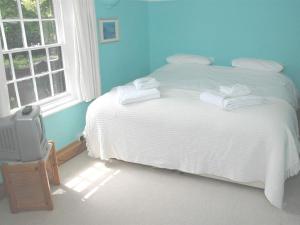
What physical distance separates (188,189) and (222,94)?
0.91m

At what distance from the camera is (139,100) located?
2.75 metres

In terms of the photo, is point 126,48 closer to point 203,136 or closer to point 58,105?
point 58,105

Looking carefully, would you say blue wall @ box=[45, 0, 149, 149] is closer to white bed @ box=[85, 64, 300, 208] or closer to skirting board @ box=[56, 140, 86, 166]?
skirting board @ box=[56, 140, 86, 166]

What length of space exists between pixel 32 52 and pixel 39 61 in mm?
127

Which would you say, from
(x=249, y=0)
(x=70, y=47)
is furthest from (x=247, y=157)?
(x=249, y=0)

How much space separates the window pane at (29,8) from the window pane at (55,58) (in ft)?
1.27

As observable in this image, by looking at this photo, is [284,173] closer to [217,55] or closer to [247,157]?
[247,157]

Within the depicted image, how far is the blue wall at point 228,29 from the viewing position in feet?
12.3

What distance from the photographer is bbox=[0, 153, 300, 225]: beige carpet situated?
2158mm

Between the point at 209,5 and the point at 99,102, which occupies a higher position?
the point at 209,5

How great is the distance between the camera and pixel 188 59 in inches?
162

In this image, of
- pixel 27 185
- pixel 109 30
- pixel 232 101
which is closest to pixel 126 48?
pixel 109 30

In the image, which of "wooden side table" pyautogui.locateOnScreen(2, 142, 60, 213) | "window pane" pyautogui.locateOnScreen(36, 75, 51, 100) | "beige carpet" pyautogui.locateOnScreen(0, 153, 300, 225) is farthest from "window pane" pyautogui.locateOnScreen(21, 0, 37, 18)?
"beige carpet" pyautogui.locateOnScreen(0, 153, 300, 225)

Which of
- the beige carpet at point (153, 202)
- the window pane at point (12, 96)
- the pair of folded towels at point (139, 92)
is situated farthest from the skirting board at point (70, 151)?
the pair of folded towels at point (139, 92)
